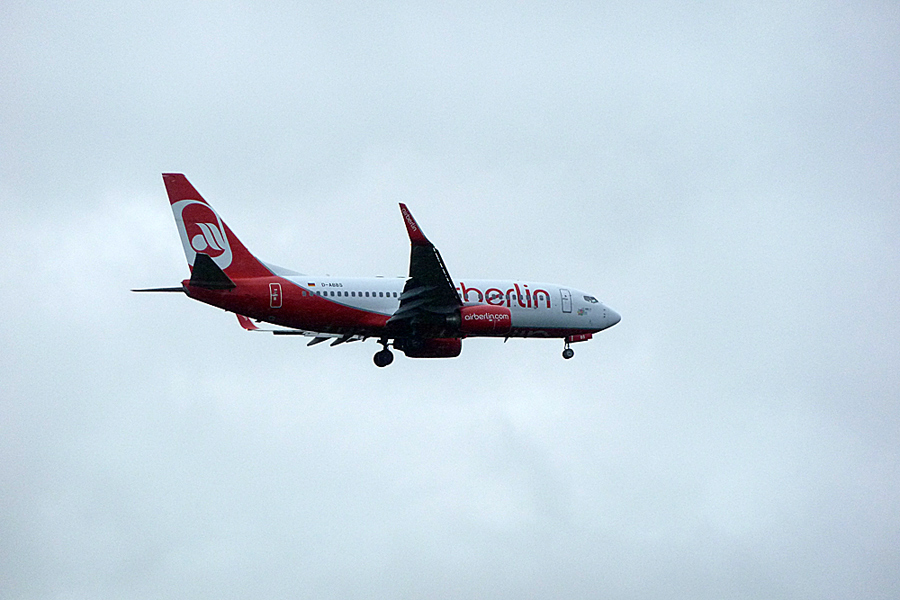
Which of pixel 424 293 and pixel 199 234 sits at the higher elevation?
pixel 199 234

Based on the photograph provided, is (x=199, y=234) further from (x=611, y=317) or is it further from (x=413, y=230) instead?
(x=611, y=317)

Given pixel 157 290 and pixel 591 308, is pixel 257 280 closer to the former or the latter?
pixel 157 290

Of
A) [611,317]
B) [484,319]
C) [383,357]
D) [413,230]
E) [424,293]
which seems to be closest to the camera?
[413,230]

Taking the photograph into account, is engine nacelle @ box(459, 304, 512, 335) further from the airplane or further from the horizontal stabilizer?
the horizontal stabilizer

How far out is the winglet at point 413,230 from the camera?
41.0 m

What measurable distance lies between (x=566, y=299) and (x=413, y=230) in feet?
38.1

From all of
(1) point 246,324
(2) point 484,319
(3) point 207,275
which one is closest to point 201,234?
(3) point 207,275

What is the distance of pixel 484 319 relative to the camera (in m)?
45.8

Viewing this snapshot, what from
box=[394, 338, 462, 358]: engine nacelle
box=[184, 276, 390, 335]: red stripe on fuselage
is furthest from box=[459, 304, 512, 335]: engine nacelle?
box=[184, 276, 390, 335]: red stripe on fuselage

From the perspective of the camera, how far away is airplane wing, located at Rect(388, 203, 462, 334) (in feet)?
139

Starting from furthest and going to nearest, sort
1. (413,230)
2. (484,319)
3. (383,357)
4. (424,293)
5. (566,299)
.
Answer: (566,299), (383,357), (484,319), (424,293), (413,230)

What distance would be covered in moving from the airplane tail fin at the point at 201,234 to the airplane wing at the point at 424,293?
230 inches

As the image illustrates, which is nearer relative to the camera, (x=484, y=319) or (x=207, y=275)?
(x=207, y=275)

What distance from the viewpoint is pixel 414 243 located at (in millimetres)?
41938
